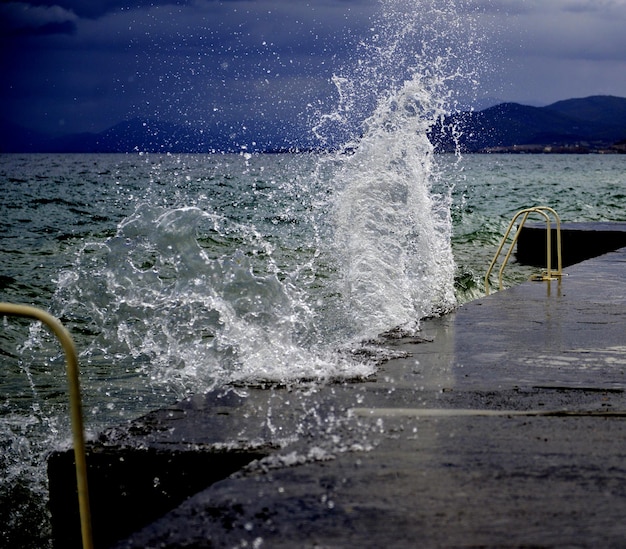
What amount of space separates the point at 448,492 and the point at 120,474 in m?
1.47

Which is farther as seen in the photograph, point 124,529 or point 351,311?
point 351,311

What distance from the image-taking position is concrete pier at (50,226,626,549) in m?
2.56

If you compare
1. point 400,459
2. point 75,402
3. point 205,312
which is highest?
point 75,402

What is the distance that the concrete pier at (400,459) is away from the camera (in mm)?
2564

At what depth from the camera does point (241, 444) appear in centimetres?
353

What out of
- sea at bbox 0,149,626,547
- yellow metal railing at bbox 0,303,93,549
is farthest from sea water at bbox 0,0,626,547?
yellow metal railing at bbox 0,303,93,549

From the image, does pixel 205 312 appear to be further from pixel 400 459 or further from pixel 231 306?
pixel 400 459

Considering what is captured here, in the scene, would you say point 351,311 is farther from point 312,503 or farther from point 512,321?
point 312,503

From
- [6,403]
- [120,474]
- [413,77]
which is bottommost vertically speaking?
[6,403]

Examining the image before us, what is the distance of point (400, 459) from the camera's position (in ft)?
10.5

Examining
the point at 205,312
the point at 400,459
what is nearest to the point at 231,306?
the point at 400,459

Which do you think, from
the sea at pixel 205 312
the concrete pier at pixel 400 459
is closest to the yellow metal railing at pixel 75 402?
the concrete pier at pixel 400 459

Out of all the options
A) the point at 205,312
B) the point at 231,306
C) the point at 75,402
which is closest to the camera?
the point at 75,402

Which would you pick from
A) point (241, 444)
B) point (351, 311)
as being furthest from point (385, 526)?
point (351, 311)
